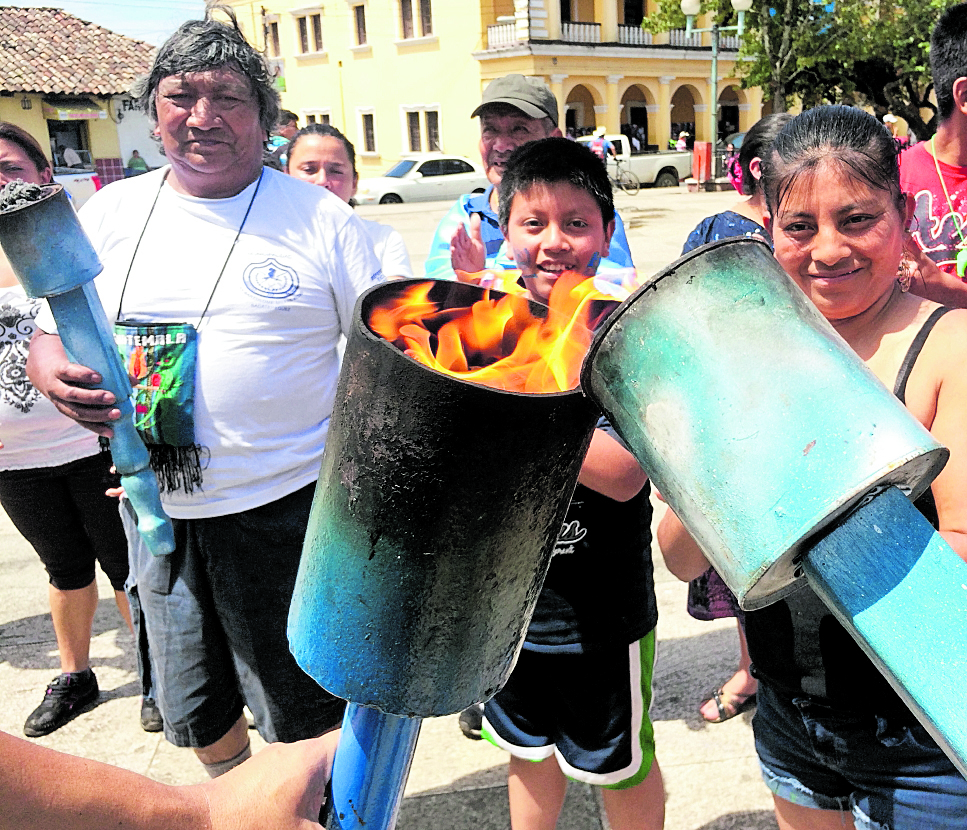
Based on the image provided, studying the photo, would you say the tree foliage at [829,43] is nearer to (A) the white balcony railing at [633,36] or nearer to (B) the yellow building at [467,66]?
(B) the yellow building at [467,66]

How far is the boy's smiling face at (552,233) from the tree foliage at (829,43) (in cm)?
2580

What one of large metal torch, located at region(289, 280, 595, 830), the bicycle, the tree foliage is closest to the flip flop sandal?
large metal torch, located at region(289, 280, 595, 830)

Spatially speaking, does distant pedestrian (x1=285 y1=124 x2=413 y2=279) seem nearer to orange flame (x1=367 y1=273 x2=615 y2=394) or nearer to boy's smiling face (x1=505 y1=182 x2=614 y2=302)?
boy's smiling face (x1=505 y1=182 x2=614 y2=302)

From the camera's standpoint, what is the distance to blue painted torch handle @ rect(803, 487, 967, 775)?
77cm

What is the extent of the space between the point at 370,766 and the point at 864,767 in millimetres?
915

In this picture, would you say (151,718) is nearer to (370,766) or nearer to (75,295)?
(75,295)

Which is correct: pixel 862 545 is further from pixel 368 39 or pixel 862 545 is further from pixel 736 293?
pixel 368 39

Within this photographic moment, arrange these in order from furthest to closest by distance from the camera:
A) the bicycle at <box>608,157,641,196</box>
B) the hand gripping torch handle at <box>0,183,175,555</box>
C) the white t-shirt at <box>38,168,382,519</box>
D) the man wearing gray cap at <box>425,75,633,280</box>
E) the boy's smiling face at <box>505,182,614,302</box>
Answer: the bicycle at <box>608,157,641,196</box> < the man wearing gray cap at <box>425,75,633,280</box> < the white t-shirt at <box>38,168,382,519</box> < the boy's smiling face at <box>505,182,614,302</box> < the hand gripping torch handle at <box>0,183,175,555</box>

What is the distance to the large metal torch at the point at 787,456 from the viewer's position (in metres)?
0.79

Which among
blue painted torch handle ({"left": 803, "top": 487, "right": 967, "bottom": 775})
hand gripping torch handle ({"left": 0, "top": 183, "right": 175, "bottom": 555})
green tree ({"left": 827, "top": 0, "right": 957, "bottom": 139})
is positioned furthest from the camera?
green tree ({"left": 827, "top": 0, "right": 957, "bottom": 139})

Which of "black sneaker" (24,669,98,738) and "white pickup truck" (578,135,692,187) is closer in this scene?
"black sneaker" (24,669,98,738)

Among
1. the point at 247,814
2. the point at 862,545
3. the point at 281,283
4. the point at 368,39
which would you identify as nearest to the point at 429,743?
the point at 281,283

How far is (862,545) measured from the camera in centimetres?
81

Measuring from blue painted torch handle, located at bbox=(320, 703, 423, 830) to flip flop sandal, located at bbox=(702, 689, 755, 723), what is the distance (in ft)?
6.20
